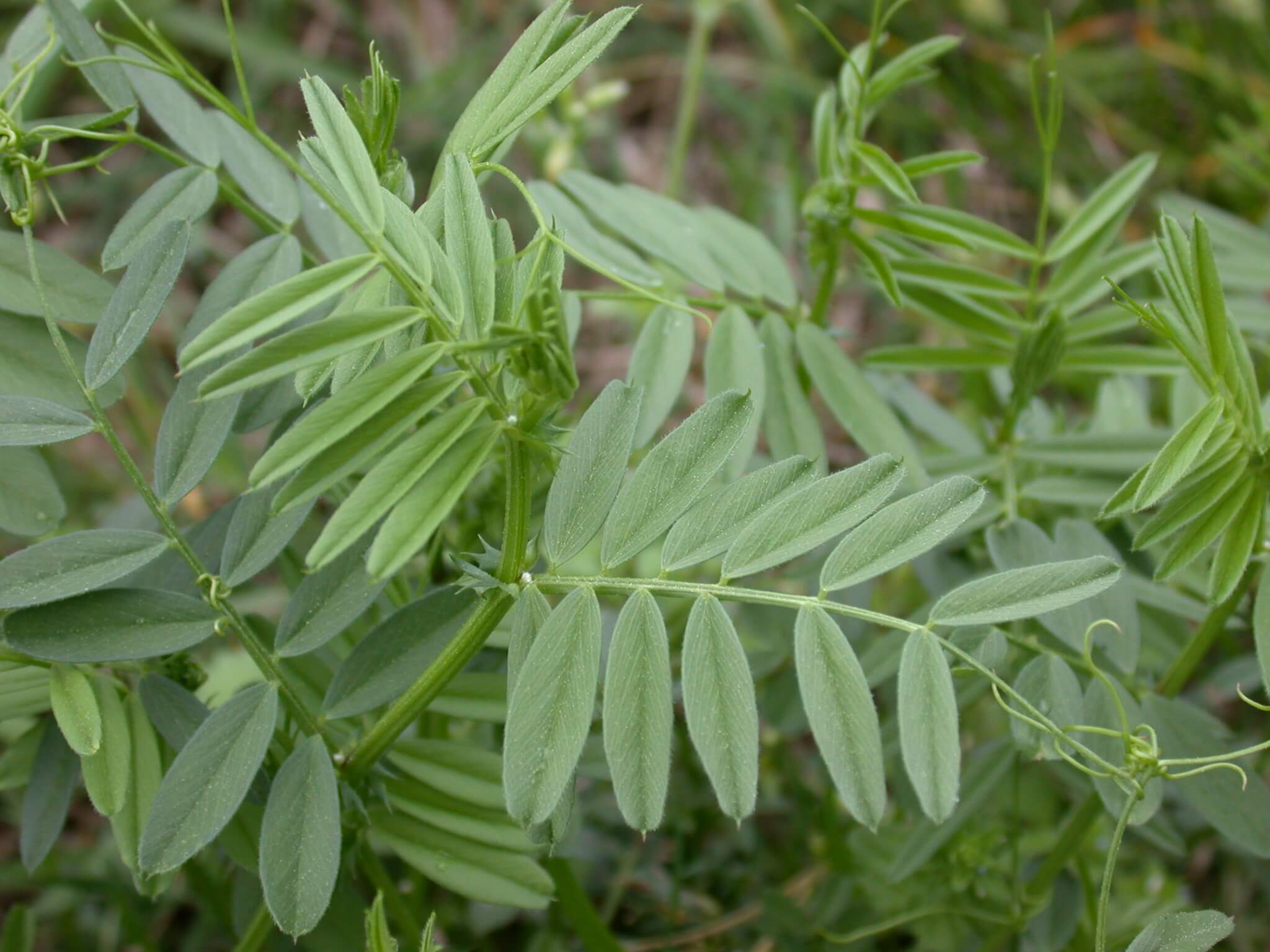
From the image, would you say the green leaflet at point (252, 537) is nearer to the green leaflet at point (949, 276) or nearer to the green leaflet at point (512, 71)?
the green leaflet at point (512, 71)

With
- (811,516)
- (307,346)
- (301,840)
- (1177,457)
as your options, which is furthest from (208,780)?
(1177,457)

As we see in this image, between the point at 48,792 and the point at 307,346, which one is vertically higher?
the point at 307,346

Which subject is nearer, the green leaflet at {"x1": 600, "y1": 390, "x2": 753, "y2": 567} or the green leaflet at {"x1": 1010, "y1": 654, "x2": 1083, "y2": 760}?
the green leaflet at {"x1": 600, "y1": 390, "x2": 753, "y2": 567}

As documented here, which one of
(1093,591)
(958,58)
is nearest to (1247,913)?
(1093,591)

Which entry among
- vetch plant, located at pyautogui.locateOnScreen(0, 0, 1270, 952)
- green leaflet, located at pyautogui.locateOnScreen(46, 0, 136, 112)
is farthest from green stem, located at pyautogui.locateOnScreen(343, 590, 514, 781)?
green leaflet, located at pyautogui.locateOnScreen(46, 0, 136, 112)

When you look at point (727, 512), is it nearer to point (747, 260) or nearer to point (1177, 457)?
point (1177, 457)

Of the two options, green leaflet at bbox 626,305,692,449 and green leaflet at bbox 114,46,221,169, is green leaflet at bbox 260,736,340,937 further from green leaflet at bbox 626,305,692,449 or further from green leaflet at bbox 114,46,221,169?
green leaflet at bbox 114,46,221,169

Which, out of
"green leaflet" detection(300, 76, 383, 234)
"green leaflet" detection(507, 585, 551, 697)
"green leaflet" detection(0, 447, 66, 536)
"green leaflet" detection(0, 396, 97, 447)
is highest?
"green leaflet" detection(300, 76, 383, 234)

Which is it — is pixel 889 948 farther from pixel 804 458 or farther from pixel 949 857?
pixel 804 458
